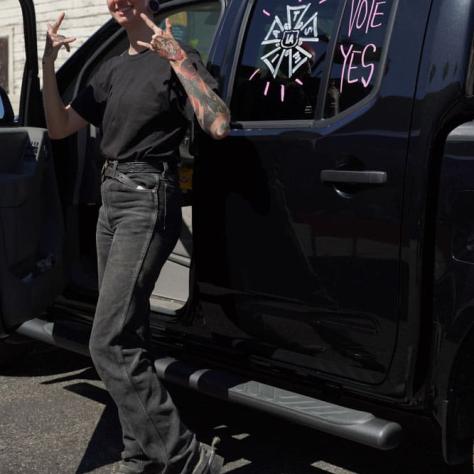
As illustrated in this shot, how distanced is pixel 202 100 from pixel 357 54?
0.52 m

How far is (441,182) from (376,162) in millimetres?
237

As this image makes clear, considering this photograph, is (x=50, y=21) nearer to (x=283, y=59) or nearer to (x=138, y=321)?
(x=283, y=59)

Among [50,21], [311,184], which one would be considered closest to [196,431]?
[311,184]

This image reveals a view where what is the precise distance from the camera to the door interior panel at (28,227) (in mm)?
3508

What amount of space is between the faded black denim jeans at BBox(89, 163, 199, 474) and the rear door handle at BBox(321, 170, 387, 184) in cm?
55

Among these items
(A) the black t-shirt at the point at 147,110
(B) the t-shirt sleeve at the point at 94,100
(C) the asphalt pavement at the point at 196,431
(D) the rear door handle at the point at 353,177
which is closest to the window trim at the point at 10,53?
(C) the asphalt pavement at the point at 196,431

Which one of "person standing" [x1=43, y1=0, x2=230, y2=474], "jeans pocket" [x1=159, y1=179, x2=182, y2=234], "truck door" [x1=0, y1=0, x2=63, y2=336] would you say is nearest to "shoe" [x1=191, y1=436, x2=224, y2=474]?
"person standing" [x1=43, y1=0, x2=230, y2=474]

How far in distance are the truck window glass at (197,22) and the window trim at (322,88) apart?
0.31 meters

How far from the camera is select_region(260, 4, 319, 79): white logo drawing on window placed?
3.15m

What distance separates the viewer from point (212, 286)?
3369 mm

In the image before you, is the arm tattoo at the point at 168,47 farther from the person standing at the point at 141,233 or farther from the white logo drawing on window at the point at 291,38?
the white logo drawing on window at the point at 291,38

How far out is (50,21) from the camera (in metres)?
9.93

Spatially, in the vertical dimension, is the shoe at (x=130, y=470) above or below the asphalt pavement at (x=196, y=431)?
above

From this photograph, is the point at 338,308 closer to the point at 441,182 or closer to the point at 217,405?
the point at 441,182
